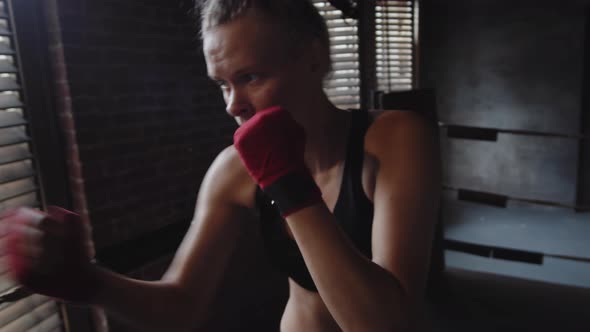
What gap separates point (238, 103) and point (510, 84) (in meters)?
4.85

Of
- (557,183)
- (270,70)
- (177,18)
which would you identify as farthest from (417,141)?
(557,183)

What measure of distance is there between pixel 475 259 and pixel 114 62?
319cm

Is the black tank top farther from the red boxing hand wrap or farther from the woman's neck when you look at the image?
the red boxing hand wrap

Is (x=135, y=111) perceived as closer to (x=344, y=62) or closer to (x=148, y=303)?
(x=148, y=303)

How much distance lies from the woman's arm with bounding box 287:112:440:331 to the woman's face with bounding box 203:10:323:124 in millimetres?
267

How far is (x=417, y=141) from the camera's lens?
1029 mm

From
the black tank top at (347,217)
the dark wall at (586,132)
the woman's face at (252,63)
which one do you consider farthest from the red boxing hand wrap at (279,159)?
the dark wall at (586,132)

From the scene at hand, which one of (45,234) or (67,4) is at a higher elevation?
(67,4)

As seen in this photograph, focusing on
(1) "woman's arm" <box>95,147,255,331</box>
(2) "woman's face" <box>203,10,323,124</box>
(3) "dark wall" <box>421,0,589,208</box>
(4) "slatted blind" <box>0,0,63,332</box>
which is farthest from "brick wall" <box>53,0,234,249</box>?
(3) "dark wall" <box>421,0,589,208</box>

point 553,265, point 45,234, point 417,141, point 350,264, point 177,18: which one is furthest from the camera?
point 553,265

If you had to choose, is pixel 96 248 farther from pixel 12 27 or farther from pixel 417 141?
pixel 417 141

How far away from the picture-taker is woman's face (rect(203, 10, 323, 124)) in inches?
37.8

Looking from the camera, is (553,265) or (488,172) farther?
(488,172)

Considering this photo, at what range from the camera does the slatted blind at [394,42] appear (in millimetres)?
4531
